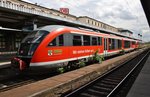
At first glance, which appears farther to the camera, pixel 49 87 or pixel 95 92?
pixel 95 92

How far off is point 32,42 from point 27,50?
54cm

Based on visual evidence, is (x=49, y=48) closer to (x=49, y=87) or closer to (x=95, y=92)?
(x=49, y=87)

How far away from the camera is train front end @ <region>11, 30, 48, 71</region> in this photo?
33.6ft

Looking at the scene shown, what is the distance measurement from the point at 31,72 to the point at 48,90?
289 centimetres

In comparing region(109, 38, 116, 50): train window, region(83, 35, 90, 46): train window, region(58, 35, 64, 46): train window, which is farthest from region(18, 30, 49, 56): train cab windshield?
region(109, 38, 116, 50): train window

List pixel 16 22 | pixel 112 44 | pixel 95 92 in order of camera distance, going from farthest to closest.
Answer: pixel 112 44
pixel 16 22
pixel 95 92

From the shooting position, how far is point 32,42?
10547mm

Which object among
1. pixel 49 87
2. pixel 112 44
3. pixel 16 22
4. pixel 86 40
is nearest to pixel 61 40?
pixel 86 40

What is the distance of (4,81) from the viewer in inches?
422

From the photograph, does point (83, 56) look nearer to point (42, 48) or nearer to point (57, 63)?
point (57, 63)

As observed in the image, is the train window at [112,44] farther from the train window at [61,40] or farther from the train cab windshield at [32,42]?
the train cab windshield at [32,42]

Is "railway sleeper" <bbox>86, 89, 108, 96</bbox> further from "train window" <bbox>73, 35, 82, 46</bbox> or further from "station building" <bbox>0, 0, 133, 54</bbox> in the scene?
"station building" <bbox>0, 0, 133, 54</bbox>

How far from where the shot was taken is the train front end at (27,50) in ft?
33.6

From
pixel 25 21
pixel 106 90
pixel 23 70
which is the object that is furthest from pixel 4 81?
pixel 25 21
